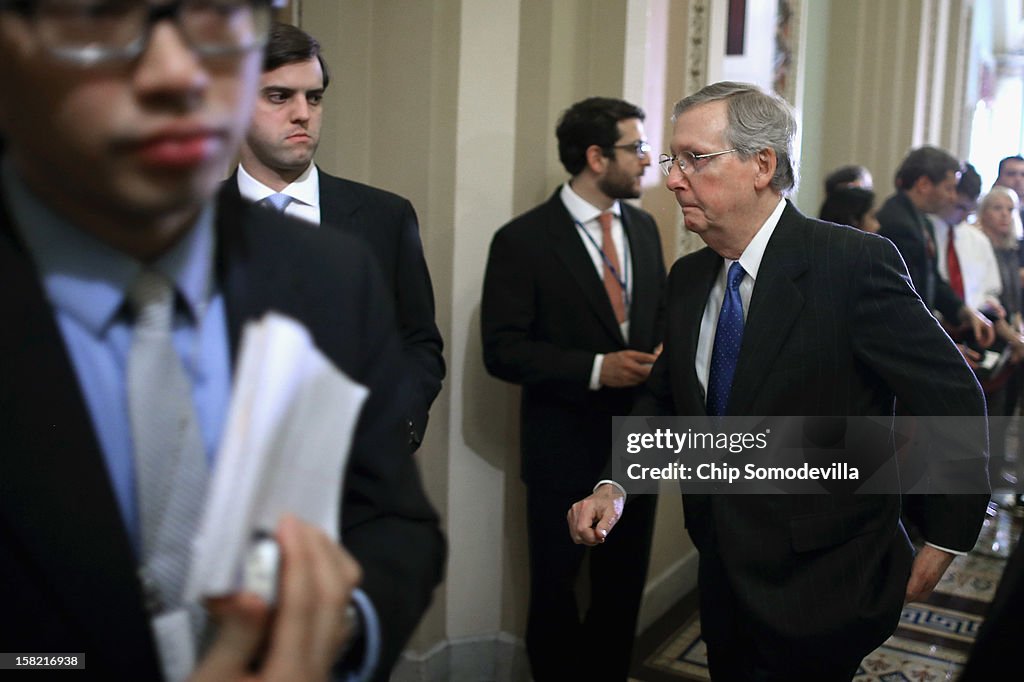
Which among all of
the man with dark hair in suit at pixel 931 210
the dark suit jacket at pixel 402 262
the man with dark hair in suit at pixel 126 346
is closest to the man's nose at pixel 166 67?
the man with dark hair in suit at pixel 126 346

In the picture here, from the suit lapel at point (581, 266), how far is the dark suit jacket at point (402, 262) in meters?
0.87

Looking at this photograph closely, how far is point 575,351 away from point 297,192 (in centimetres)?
127

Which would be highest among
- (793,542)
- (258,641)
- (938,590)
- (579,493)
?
(258,641)

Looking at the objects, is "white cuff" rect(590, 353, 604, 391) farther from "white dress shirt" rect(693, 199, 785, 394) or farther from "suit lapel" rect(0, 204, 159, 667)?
"suit lapel" rect(0, 204, 159, 667)

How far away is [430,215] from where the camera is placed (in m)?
3.59

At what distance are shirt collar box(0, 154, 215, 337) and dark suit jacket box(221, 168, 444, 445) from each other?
183cm

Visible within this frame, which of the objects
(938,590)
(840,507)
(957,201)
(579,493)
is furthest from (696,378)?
(957,201)

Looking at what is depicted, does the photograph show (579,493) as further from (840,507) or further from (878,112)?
(878,112)

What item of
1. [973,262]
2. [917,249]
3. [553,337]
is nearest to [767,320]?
[553,337]

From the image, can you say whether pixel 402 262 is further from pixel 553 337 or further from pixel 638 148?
pixel 638 148

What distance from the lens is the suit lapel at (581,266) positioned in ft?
12.0

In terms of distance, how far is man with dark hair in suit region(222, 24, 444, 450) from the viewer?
2605 mm

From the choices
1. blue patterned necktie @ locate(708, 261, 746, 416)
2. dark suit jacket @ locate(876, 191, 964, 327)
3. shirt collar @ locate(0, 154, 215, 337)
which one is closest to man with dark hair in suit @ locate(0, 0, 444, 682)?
shirt collar @ locate(0, 154, 215, 337)

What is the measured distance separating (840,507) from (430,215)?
1.77 m
